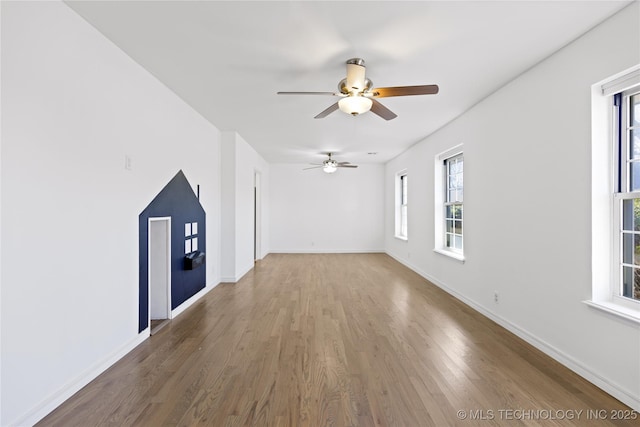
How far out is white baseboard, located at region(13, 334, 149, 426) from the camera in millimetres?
1678

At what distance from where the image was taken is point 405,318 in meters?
3.39

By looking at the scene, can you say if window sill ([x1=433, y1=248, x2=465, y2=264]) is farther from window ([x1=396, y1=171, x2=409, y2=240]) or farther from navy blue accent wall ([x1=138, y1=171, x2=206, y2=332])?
navy blue accent wall ([x1=138, y1=171, x2=206, y2=332])

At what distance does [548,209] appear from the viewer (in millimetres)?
2535

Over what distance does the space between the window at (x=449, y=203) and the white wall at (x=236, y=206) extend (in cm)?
345

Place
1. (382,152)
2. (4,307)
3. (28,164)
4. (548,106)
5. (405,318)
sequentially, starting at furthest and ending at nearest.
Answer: (382,152), (405,318), (548,106), (28,164), (4,307)

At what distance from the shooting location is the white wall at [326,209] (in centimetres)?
855

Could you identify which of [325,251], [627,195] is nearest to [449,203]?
[627,195]

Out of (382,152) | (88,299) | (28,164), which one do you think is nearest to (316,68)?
(28,164)

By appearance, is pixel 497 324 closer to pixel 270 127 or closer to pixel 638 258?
pixel 638 258

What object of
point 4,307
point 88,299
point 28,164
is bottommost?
point 88,299

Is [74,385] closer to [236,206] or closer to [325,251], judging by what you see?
[236,206]

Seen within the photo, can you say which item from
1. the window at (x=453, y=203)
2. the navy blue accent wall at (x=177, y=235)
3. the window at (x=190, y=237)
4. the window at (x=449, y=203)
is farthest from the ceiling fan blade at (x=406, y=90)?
the window at (x=190, y=237)

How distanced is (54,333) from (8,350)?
A: 28cm

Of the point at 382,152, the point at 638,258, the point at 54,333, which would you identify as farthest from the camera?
the point at 382,152
